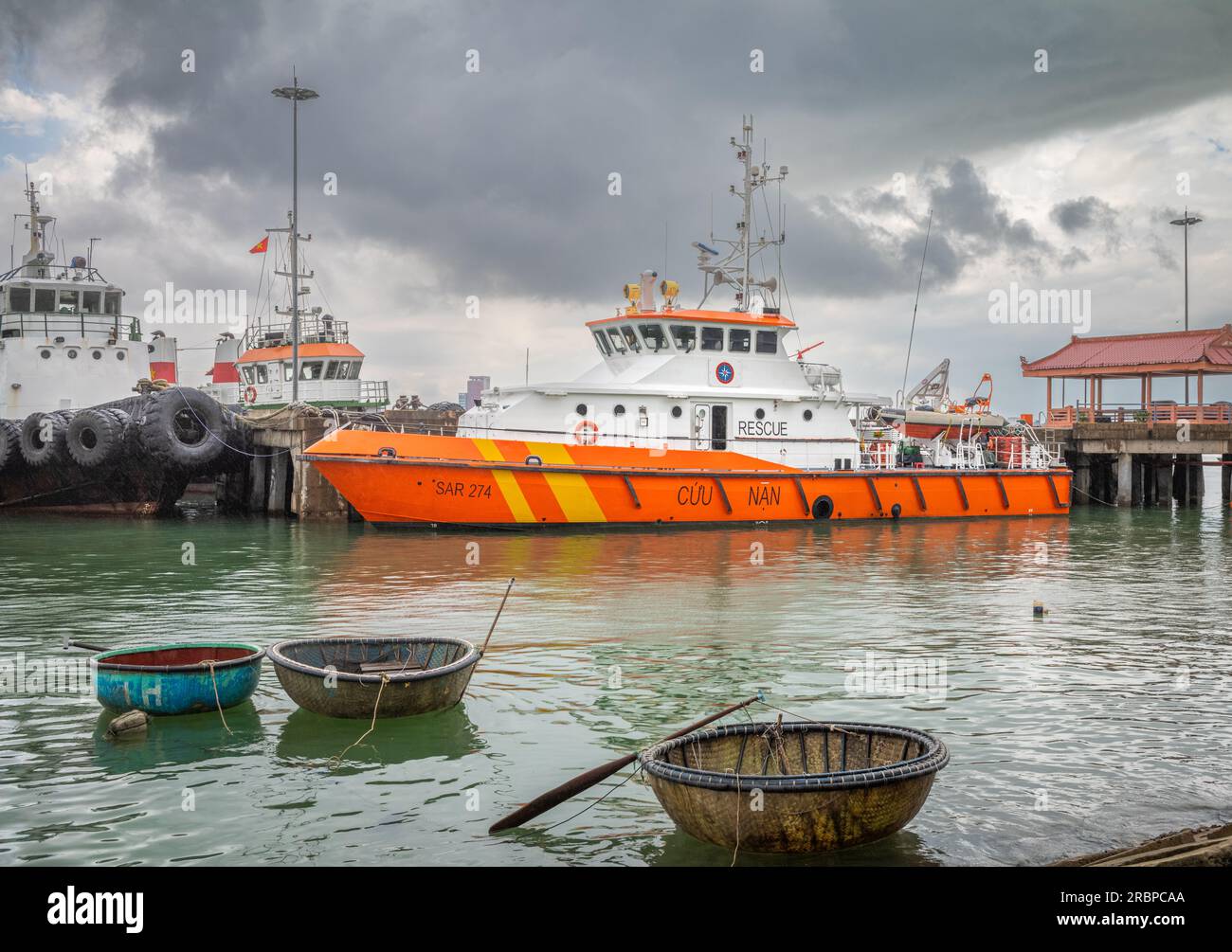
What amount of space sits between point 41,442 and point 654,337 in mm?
15196

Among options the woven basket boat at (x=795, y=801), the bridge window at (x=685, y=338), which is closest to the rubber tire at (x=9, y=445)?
the bridge window at (x=685, y=338)

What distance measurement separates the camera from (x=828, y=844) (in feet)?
19.8

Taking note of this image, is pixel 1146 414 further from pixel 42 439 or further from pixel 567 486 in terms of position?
pixel 42 439

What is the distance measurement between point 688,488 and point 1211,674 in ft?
45.9

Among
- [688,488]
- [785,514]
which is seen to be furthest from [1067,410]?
[688,488]

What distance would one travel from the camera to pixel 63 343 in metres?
32.1

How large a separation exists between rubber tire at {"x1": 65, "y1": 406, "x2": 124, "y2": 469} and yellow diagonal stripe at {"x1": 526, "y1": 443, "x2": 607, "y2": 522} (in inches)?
421

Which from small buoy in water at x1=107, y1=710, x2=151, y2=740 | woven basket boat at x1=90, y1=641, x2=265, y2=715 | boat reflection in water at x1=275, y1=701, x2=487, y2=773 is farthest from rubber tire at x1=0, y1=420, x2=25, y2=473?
boat reflection in water at x1=275, y1=701, x2=487, y2=773

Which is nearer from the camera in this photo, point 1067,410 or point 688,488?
point 688,488

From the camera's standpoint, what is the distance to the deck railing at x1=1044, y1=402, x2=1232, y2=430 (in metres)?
35.5

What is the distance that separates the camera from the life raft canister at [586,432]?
2350cm

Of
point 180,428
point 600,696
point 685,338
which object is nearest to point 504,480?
point 685,338

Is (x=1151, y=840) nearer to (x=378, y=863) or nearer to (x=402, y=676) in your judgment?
(x=378, y=863)

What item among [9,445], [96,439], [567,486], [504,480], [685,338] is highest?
[685,338]
